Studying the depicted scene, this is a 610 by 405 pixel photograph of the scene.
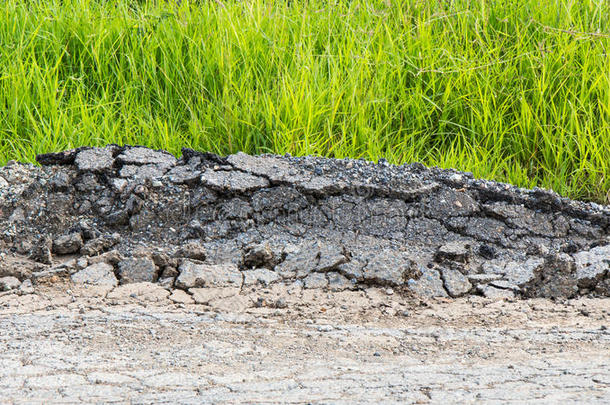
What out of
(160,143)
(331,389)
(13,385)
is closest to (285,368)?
(331,389)

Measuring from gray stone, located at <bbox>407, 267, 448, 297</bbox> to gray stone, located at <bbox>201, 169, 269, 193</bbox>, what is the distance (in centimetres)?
88

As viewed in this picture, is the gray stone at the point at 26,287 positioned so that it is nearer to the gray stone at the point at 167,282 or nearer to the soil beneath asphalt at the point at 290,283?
the soil beneath asphalt at the point at 290,283

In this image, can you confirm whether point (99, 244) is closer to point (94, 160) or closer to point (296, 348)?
point (94, 160)

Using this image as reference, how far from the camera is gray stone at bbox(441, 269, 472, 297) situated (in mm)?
3199

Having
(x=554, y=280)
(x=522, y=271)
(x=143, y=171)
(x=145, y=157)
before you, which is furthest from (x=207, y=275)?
(x=554, y=280)

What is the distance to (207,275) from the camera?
3203mm

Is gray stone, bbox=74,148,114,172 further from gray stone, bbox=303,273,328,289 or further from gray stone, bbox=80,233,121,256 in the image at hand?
gray stone, bbox=303,273,328,289

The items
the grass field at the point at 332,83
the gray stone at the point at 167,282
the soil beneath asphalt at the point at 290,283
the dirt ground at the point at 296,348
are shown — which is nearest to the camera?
the dirt ground at the point at 296,348

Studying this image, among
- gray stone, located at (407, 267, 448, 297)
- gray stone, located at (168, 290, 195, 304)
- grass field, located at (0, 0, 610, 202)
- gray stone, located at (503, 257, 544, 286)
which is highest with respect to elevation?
grass field, located at (0, 0, 610, 202)

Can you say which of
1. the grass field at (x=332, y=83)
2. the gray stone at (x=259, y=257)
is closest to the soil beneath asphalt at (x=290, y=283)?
the gray stone at (x=259, y=257)

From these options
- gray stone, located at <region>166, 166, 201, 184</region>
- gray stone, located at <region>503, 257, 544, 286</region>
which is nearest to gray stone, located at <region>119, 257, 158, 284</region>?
gray stone, located at <region>166, 166, 201, 184</region>

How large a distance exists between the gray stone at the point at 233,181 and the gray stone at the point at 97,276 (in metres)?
0.66

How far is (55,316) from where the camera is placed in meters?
2.81

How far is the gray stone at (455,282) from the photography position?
3.20 meters
